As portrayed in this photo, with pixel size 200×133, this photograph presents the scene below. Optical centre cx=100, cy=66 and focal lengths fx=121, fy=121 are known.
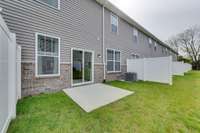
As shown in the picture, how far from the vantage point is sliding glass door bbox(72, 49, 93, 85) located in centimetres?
708

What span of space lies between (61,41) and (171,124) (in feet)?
18.4

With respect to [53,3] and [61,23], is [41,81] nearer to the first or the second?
[61,23]

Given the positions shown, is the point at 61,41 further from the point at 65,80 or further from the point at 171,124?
the point at 171,124

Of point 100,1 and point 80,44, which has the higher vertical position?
point 100,1

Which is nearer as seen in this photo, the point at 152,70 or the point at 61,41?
the point at 61,41

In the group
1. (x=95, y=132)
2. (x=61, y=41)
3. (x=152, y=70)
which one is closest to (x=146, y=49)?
(x=152, y=70)

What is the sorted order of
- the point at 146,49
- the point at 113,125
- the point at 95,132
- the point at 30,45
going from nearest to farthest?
the point at 95,132
the point at 113,125
the point at 30,45
the point at 146,49

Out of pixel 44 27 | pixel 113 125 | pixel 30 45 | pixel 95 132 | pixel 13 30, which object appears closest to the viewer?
pixel 95 132

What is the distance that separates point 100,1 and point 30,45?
5823 mm

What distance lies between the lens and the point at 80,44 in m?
7.32

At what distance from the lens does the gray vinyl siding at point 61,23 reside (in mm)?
4688

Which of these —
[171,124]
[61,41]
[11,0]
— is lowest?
[171,124]

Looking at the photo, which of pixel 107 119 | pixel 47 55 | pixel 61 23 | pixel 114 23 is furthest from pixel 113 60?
pixel 107 119

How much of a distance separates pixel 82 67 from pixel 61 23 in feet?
8.97
